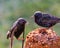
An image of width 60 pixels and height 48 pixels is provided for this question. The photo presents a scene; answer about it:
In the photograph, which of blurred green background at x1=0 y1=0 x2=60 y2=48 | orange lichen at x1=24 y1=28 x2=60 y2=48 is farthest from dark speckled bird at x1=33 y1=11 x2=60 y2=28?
blurred green background at x1=0 y1=0 x2=60 y2=48

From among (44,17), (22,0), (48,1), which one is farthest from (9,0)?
(44,17)

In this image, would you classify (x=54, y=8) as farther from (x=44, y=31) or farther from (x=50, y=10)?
(x=44, y=31)

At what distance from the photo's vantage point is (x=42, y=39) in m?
3.52

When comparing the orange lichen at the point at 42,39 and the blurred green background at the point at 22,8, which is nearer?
the orange lichen at the point at 42,39

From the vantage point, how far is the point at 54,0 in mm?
7715

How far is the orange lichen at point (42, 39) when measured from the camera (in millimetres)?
3509

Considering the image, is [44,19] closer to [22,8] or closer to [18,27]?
[18,27]

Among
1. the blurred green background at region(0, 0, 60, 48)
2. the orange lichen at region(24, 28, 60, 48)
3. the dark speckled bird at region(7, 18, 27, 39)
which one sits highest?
the blurred green background at region(0, 0, 60, 48)

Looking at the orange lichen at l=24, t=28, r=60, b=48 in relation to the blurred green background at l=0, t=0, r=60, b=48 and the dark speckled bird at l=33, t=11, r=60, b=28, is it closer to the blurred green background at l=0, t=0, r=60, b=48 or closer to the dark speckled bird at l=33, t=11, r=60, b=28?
the dark speckled bird at l=33, t=11, r=60, b=28

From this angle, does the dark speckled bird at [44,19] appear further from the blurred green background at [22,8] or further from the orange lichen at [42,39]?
the blurred green background at [22,8]

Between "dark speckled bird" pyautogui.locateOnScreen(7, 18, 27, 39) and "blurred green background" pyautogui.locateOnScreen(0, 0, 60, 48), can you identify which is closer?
"dark speckled bird" pyautogui.locateOnScreen(7, 18, 27, 39)

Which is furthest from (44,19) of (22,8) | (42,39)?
(22,8)

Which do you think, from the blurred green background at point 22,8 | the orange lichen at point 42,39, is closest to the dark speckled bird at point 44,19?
the orange lichen at point 42,39

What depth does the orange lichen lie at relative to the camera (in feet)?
11.5
